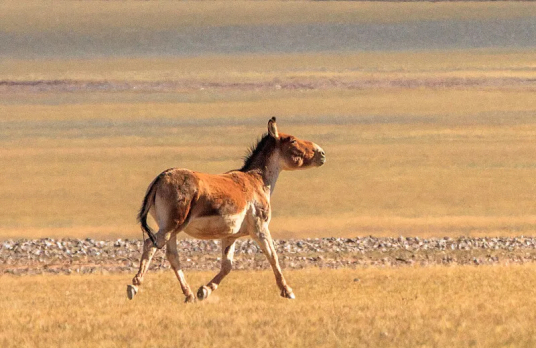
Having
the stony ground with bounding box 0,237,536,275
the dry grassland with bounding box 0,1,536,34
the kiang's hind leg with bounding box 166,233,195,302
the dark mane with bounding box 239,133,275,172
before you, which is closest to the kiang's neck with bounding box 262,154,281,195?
the dark mane with bounding box 239,133,275,172

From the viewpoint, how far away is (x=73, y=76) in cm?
5978

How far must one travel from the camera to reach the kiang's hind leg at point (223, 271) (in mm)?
12516

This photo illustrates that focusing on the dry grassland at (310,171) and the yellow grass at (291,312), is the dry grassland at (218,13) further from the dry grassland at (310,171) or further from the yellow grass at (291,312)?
the yellow grass at (291,312)

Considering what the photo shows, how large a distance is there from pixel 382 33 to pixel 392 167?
56301mm

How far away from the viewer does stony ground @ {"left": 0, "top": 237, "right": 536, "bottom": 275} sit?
17562 mm

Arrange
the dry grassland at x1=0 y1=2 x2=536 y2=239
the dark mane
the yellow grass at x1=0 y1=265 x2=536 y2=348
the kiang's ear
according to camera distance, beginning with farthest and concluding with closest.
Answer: the dry grassland at x1=0 y1=2 x2=536 y2=239 → the dark mane → the kiang's ear → the yellow grass at x1=0 y1=265 x2=536 y2=348

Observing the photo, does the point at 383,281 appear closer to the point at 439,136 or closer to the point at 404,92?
the point at 439,136

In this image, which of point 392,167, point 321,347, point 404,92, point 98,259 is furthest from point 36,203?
point 404,92

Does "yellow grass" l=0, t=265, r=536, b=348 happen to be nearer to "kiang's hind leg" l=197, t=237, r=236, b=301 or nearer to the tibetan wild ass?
"kiang's hind leg" l=197, t=237, r=236, b=301

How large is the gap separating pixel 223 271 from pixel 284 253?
5.85 metres

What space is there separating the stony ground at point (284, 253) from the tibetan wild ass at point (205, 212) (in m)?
4.34

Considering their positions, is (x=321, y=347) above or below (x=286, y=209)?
above

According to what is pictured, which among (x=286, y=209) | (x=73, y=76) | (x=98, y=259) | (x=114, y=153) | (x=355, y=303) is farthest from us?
(x=73, y=76)

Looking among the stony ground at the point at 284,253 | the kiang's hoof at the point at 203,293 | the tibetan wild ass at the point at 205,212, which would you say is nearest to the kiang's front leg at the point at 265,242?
the tibetan wild ass at the point at 205,212
